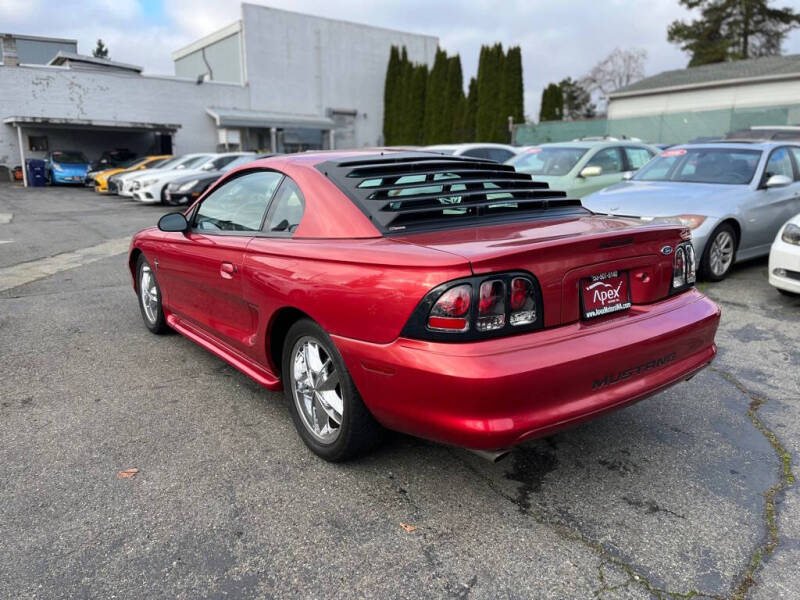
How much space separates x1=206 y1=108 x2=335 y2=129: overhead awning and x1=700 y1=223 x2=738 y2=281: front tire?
2933 cm

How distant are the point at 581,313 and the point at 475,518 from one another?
3.19ft

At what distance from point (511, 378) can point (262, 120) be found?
109 ft

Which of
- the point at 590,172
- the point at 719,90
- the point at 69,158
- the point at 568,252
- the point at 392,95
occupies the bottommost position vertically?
the point at 568,252

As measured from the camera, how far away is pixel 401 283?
8.02 ft

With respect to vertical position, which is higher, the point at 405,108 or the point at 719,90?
the point at 405,108

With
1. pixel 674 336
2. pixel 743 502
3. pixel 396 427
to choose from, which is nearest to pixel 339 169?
pixel 396 427

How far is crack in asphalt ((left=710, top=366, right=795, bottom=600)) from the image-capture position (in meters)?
2.20

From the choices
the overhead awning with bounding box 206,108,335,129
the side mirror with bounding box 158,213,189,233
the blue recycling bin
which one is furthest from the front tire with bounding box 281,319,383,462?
the overhead awning with bounding box 206,108,335,129

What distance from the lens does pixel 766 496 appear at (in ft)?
8.97

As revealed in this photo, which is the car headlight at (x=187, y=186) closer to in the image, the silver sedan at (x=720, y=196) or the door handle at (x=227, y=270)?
the silver sedan at (x=720, y=196)

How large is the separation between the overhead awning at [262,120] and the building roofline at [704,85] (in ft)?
53.0

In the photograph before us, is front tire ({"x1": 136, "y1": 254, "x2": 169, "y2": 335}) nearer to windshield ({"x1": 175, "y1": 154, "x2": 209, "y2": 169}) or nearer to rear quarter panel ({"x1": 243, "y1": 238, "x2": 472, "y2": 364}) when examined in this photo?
A: rear quarter panel ({"x1": 243, "y1": 238, "x2": 472, "y2": 364})

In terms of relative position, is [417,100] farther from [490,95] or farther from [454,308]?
[454,308]

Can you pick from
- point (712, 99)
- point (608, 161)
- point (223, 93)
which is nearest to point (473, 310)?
point (608, 161)
